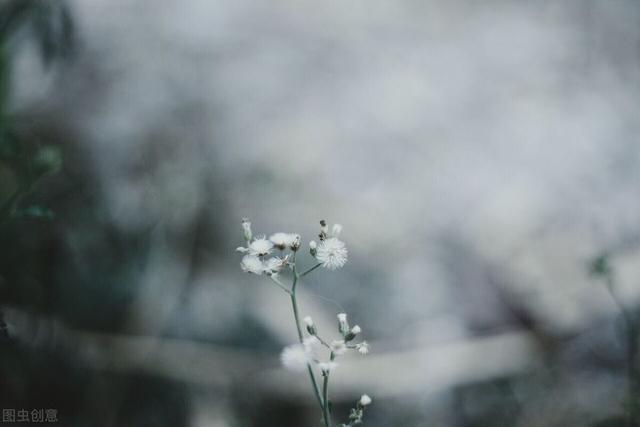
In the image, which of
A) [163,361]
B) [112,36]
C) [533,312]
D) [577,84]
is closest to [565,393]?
[533,312]

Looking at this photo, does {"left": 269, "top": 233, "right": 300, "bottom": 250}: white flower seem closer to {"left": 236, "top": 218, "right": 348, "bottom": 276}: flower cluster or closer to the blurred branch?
{"left": 236, "top": 218, "right": 348, "bottom": 276}: flower cluster

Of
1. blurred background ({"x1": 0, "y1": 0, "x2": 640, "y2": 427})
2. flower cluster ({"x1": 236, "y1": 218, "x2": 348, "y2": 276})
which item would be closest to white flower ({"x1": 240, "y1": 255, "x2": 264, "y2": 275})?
flower cluster ({"x1": 236, "y1": 218, "x2": 348, "y2": 276})

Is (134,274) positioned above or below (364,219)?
below

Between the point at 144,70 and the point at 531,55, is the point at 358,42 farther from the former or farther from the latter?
the point at 144,70

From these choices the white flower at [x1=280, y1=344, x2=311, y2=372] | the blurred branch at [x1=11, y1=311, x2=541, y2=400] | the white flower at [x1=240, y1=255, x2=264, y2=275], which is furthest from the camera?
the blurred branch at [x1=11, y1=311, x2=541, y2=400]

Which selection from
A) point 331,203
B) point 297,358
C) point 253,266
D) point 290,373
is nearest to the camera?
point 297,358

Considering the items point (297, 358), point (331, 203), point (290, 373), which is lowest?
point (297, 358)

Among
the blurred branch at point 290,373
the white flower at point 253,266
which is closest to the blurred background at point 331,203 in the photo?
the blurred branch at point 290,373

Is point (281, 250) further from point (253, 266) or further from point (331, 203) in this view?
point (331, 203)

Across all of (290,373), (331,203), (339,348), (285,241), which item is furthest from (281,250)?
(331,203)
